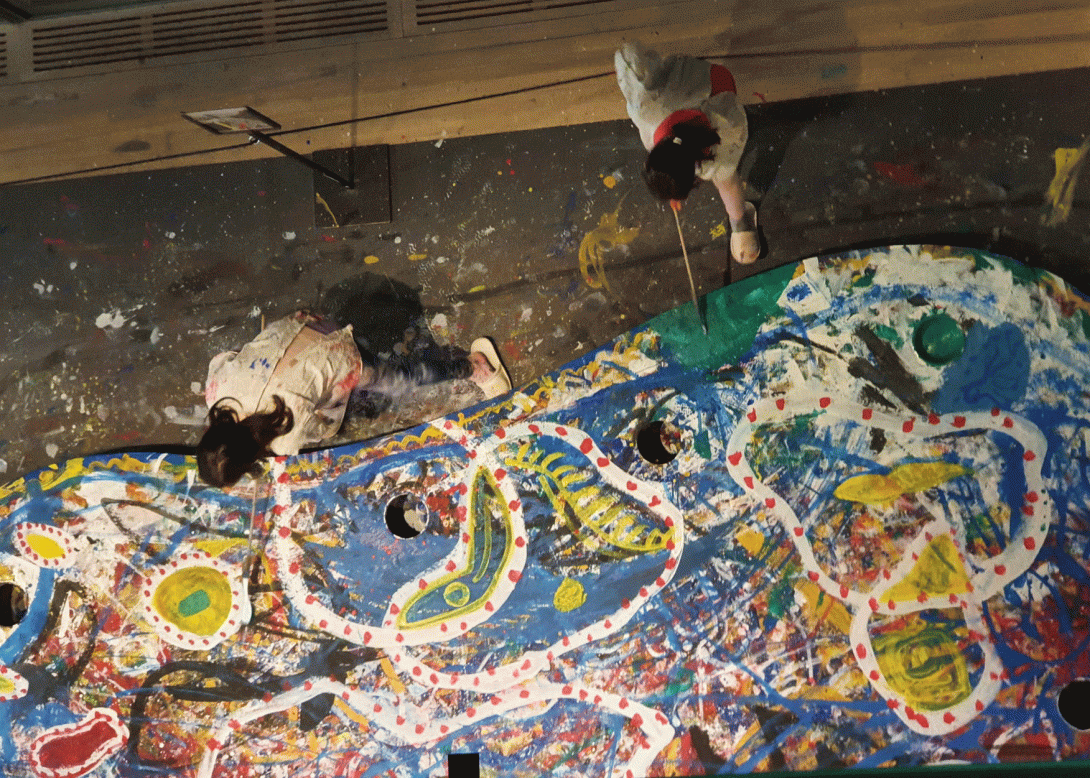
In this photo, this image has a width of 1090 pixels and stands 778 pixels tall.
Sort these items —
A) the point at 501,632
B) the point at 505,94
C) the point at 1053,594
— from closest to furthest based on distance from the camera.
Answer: the point at 1053,594 → the point at 501,632 → the point at 505,94

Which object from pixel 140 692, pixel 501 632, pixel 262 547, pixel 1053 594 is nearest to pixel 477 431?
pixel 501 632

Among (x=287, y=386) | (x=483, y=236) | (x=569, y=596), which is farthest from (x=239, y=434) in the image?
(x=569, y=596)

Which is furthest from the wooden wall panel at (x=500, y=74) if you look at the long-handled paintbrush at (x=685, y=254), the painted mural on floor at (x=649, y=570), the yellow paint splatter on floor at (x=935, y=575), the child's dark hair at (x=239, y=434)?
the yellow paint splatter on floor at (x=935, y=575)

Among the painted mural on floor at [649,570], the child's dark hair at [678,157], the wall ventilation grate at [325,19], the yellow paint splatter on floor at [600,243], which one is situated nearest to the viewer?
the child's dark hair at [678,157]

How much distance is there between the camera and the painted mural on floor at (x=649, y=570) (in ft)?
8.05

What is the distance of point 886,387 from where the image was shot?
2512mm

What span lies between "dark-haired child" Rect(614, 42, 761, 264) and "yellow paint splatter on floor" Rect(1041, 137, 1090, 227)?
97cm

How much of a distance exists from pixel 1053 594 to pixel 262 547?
2404mm

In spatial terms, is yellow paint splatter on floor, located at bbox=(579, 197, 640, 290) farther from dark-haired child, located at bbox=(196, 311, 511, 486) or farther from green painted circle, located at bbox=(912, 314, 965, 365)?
green painted circle, located at bbox=(912, 314, 965, 365)

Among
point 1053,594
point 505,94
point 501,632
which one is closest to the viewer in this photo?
point 1053,594

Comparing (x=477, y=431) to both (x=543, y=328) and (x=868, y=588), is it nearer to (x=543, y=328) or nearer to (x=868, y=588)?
(x=543, y=328)

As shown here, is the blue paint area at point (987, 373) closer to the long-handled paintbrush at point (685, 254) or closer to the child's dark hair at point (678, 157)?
the long-handled paintbrush at point (685, 254)

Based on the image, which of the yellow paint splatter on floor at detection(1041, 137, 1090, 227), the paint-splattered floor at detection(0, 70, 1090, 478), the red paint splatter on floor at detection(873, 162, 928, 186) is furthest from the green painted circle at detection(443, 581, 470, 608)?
the yellow paint splatter on floor at detection(1041, 137, 1090, 227)

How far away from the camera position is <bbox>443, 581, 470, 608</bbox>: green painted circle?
2.61 m
